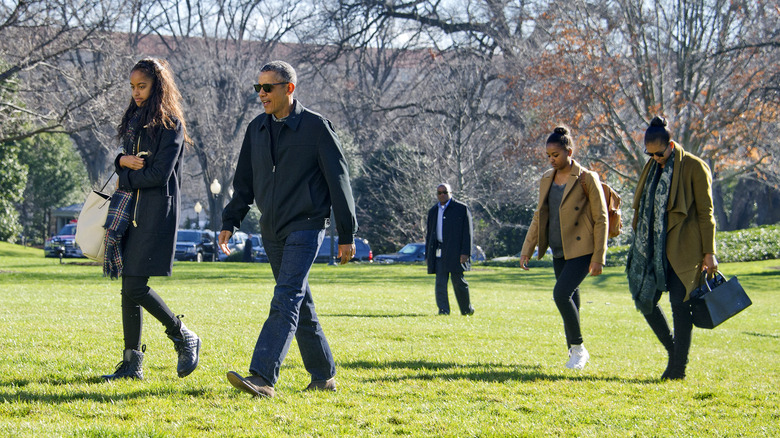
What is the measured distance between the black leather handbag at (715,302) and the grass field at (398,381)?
1.63 feet

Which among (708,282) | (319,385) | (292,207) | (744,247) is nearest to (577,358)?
(708,282)

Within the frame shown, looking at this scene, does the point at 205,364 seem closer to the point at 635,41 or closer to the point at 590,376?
the point at 590,376

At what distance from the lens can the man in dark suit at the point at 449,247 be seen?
1187 centimetres

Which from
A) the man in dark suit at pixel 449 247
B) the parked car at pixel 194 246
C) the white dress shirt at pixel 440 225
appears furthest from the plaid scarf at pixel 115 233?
the parked car at pixel 194 246

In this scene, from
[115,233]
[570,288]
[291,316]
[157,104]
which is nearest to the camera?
[291,316]

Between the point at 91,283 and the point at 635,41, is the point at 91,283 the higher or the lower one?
the lower one

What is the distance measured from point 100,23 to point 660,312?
17799mm

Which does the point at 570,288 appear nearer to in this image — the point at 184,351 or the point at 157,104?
the point at 184,351

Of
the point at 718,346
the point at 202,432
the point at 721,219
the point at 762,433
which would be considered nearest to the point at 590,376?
the point at 762,433

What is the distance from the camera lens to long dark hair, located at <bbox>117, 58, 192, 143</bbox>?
5.52 m

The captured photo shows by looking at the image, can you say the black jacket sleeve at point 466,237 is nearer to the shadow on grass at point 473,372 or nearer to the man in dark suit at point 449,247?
the man in dark suit at point 449,247

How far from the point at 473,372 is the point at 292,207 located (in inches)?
87.6

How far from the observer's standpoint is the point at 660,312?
663 cm

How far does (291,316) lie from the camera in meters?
4.99
